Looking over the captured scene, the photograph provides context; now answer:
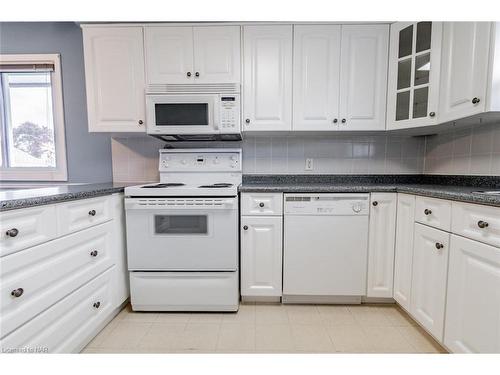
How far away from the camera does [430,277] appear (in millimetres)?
1266

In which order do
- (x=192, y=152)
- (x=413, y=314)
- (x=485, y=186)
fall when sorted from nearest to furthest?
(x=413, y=314) → (x=485, y=186) → (x=192, y=152)

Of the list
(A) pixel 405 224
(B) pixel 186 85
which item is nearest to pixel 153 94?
(B) pixel 186 85

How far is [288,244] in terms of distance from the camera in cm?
160

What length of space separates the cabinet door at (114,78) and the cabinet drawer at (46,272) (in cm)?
88

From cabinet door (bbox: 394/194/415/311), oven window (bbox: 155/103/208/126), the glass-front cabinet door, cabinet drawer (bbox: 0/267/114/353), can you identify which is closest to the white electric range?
cabinet drawer (bbox: 0/267/114/353)

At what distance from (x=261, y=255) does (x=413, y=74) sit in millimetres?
1651

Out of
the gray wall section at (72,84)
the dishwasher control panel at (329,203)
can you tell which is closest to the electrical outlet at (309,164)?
the dishwasher control panel at (329,203)

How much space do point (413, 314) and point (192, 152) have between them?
1942mm

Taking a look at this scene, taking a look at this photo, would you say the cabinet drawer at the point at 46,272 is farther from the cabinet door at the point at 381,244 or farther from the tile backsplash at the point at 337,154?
the cabinet door at the point at 381,244

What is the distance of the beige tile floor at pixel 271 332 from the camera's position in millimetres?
1295

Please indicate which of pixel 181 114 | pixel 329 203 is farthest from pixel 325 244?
pixel 181 114

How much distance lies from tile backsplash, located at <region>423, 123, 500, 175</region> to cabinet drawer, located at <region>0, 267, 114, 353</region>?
101 inches

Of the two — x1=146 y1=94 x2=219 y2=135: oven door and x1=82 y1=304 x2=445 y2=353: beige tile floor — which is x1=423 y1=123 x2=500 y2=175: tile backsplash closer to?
x1=82 y1=304 x2=445 y2=353: beige tile floor

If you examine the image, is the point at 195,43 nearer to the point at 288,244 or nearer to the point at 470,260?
the point at 288,244
